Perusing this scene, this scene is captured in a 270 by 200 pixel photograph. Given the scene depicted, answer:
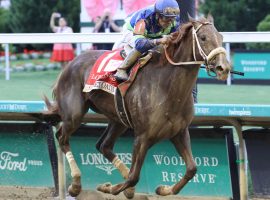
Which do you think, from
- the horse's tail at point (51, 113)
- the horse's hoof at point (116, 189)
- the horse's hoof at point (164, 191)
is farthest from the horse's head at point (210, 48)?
the horse's tail at point (51, 113)

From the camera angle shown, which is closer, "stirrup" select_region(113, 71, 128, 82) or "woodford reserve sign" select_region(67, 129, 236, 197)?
"stirrup" select_region(113, 71, 128, 82)

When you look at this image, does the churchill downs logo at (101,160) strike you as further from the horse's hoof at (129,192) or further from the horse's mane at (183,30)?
the horse's mane at (183,30)

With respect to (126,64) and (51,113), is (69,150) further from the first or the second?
(126,64)

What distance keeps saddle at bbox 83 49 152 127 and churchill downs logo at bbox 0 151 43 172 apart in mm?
1454

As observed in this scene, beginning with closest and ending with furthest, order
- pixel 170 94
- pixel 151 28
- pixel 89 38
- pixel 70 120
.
A: pixel 170 94
pixel 151 28
pixel 70 120
pixel 89 38

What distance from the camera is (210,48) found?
6.08 meters

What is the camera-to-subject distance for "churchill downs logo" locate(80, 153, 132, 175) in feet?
26.5

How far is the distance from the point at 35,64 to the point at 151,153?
13372 mm

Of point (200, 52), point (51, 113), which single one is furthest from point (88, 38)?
point (200, 52)

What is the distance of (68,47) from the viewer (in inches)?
671

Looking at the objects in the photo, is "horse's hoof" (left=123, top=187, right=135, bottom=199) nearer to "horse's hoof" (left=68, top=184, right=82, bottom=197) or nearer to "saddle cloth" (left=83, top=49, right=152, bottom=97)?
"horse's hoof" (left=68, top=184, right=82, bottom=197)

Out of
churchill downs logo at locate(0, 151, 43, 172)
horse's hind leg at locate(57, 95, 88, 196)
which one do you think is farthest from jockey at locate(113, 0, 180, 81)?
churchill downs logo at locate(0, 151, 43, 172)

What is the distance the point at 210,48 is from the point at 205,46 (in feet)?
0.21

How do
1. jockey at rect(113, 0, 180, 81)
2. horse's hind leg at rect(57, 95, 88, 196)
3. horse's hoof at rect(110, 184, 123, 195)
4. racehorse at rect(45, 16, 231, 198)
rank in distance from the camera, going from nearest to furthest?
racehorse at rect(45, 16, 231, 198) → jockey at rect(113, 0, 180, 81) → horse's hoof at rect(110, 184, 123, 195) → horse's hind leg at rect(57, 95, 88, 196)
